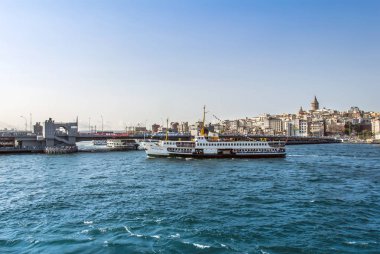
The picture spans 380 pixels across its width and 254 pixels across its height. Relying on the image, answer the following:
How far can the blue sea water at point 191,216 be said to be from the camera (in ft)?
63.1

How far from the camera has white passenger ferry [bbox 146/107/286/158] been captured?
255ft

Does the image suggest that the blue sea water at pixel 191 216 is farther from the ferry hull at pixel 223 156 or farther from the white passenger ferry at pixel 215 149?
the white passenger ferry at pixel 215 149

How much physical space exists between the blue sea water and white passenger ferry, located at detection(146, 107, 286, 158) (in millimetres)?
34570

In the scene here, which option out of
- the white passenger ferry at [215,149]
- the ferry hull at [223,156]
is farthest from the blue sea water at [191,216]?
the white passenger ferry at [215,149]

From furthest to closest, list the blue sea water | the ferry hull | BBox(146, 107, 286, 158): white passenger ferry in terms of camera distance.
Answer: BBox(146, 107, 286, 158): white passenger ferry, the ferry hull, the blue sea water

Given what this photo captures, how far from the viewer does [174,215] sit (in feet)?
82.7

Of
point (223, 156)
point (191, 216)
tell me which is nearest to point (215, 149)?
point (223, 156)

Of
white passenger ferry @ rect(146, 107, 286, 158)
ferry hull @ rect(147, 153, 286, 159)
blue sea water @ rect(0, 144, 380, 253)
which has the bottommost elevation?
blue sea water @ rect(0, 144, 380, 253)

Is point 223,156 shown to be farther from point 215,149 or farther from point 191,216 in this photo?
point 191,216

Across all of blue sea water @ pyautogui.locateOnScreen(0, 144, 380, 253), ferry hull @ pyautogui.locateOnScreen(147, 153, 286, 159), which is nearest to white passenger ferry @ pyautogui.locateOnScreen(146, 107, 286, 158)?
ferry hull @ pyautogui.locateOnScreen(147, 153, 286, 159)

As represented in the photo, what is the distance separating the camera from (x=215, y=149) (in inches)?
3076

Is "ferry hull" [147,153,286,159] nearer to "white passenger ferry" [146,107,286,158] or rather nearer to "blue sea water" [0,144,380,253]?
"white passenger ferry" [146,107,286,158]

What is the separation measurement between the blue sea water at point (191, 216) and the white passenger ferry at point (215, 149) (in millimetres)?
34570

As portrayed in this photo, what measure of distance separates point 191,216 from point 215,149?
53572 mm
